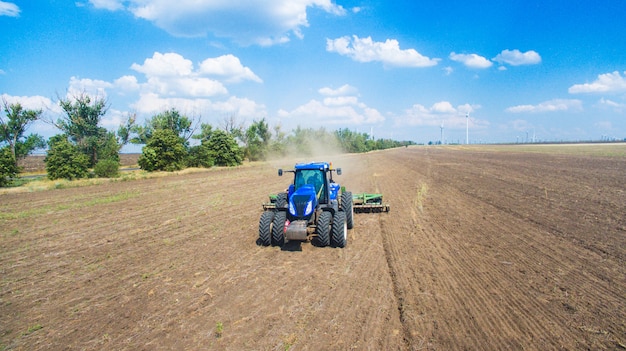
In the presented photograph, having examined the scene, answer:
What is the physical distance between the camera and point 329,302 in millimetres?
5867

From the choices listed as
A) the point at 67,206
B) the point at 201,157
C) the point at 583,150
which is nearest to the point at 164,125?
the point at 201,157

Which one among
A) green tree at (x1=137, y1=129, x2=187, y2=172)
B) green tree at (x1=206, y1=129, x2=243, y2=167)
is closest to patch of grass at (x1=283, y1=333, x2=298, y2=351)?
green tree at (x1=137, y1=129, x2=187, y2=172)

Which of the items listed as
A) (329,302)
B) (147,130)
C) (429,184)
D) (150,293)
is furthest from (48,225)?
(147,130)

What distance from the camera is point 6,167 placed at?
23062 millimetres

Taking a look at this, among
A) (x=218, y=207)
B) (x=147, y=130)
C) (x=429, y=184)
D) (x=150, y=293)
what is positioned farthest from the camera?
(x=147, y=130)

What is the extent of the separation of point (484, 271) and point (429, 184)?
14410mm

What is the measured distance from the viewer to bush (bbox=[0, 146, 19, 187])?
2292 centimetres

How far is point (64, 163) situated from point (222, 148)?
18.7 m

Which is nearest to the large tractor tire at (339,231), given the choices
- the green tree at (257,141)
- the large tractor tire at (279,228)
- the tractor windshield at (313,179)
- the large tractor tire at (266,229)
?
the tractor windshield at (313,179)

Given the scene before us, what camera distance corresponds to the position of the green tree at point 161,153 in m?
34.2

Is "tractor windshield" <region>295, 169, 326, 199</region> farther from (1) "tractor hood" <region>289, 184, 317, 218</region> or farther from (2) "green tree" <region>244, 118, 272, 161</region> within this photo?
(2) "green tree" <region>244, 118, 272, 161</region>

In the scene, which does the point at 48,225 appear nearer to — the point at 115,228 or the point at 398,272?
the point at 115,228

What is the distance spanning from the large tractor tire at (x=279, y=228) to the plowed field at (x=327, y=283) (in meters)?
0.39

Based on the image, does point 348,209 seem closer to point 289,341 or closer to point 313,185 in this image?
point 313,185
